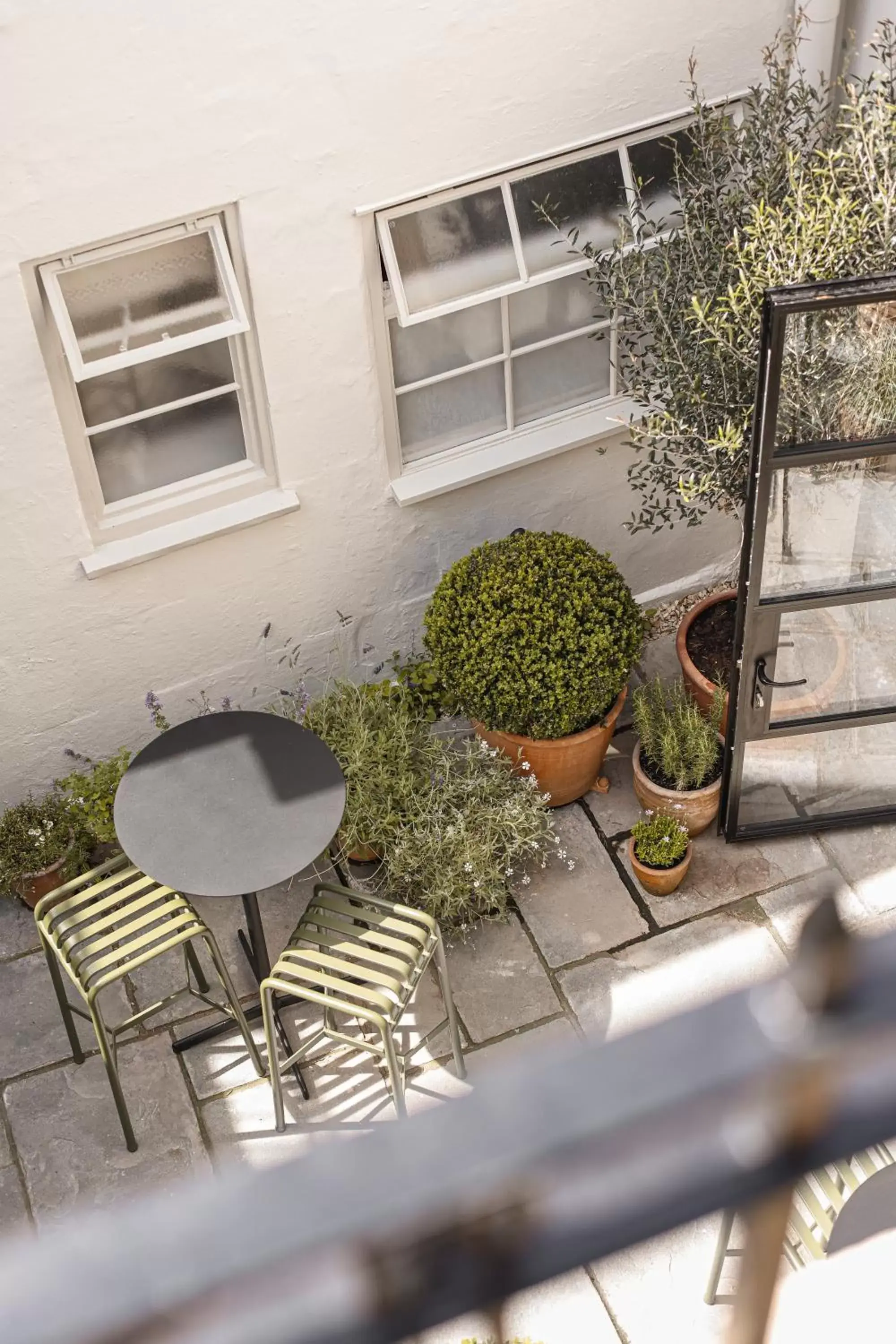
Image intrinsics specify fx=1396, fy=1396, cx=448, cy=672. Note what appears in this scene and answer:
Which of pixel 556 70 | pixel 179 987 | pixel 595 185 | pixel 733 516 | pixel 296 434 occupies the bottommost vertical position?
pixel 179 987

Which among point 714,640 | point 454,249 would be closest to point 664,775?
point 714,640

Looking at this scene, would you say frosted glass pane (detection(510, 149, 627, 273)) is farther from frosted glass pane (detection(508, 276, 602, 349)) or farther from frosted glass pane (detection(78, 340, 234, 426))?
frosted glass pane (detection(78, 340, 234, 426))

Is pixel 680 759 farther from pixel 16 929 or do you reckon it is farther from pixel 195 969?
pixel 16 929

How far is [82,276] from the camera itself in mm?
4762

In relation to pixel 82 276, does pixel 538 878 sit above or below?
below

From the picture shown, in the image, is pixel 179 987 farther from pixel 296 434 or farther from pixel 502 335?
pixel 502 335

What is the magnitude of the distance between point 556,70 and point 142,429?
2.00m

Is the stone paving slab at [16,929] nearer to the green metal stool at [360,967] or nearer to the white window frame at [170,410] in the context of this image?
the green metal stool at [360,967]

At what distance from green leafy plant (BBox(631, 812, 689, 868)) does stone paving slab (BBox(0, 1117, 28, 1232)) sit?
2.63 meters

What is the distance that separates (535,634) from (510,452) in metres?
0.91

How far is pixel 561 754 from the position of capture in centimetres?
574

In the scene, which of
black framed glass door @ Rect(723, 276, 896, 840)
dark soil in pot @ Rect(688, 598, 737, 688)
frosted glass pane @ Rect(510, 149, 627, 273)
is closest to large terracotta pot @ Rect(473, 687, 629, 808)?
dark soil in pot @ Rect(688, 598, 737, 688)

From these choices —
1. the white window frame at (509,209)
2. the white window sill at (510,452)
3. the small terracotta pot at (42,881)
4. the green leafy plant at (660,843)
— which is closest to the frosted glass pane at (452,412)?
the white window sill at (510,452)

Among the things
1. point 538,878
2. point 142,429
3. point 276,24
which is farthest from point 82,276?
point 538,878
